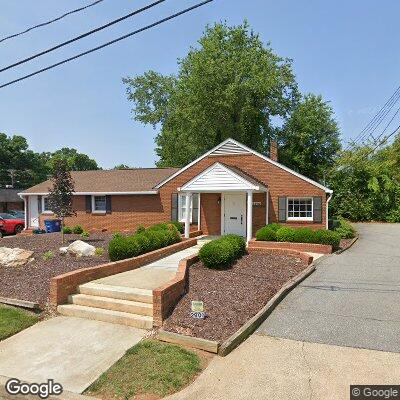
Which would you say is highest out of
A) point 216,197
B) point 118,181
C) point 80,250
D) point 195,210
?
point 118,181

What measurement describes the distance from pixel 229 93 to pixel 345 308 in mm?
23144

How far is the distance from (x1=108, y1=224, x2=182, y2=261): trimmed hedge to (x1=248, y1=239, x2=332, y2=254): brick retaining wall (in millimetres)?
3646

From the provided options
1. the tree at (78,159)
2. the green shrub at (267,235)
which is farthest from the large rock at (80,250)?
the tree at (78,159)

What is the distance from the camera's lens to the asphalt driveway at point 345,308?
706 centimetres

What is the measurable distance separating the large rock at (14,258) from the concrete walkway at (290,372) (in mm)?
7876

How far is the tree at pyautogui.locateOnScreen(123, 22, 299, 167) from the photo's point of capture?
1168 inches

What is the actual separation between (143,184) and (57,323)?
52.0 ft

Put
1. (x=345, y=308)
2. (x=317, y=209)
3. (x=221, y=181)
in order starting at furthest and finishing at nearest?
(x=317, y=209)
(x=221, y=181)
(x=345, y=308)

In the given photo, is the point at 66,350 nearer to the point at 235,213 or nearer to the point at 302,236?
the point at 302,236

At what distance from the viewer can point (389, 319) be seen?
780 centimetres

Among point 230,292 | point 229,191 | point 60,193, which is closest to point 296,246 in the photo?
point 229,191

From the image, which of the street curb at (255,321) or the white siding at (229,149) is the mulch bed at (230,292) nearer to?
the street curb at (255,321)

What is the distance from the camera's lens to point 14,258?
11344 mm

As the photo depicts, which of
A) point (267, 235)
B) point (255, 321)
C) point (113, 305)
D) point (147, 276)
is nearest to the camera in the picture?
Result: point (255, 321)
